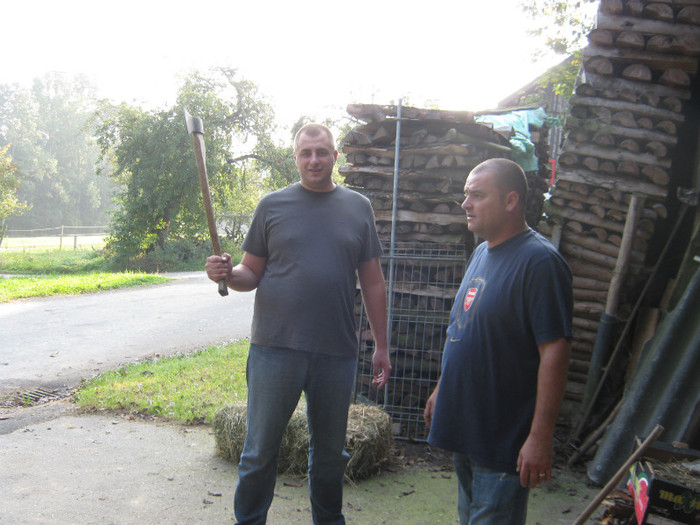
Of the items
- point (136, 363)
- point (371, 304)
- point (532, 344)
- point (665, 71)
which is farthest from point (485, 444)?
point (136, 363)

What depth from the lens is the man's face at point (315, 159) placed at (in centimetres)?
280

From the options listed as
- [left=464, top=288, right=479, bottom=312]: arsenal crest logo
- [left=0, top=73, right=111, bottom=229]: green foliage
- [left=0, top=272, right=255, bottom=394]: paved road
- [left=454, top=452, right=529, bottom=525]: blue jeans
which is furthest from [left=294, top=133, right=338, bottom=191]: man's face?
[left=0, top=73, right=111, bottom=229]: green foliage

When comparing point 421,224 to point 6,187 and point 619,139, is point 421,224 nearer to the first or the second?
point 619,139

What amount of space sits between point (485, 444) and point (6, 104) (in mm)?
79592

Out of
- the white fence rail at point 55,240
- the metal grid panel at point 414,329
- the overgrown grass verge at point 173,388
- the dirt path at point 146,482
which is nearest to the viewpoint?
the dirt path at point 146,482

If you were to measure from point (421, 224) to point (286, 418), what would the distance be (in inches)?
113

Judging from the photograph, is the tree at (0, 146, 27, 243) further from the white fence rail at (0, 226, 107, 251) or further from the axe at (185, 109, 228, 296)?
the axe at (185, 109, 228, 296)

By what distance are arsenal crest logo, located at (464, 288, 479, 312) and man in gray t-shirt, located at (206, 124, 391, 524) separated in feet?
2.36

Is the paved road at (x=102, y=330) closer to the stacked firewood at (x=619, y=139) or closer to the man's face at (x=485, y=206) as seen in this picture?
the stacked firewood at (x=619, y=139)

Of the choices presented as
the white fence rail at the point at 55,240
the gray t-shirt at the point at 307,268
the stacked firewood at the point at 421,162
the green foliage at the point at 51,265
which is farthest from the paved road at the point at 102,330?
the white fence rail at the point at 55,240

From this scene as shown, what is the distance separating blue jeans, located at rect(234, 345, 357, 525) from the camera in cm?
271

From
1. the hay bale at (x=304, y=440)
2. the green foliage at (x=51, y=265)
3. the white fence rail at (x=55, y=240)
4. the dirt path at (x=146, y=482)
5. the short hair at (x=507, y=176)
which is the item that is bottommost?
the white fence rail at (x=55, y=240)

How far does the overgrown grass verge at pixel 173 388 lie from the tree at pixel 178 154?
14672 millimetres

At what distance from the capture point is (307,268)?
9.05ft
